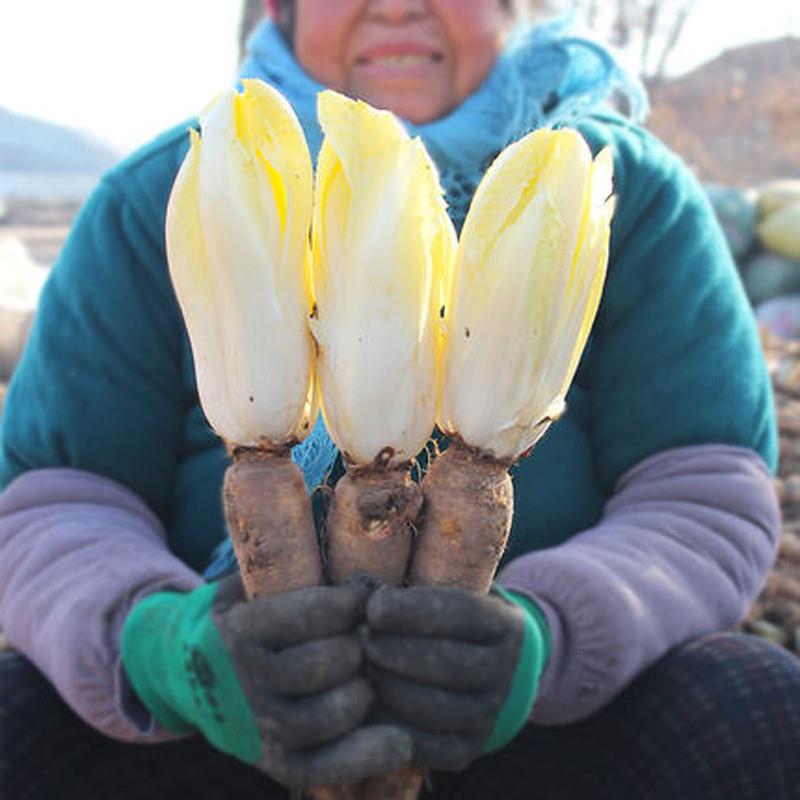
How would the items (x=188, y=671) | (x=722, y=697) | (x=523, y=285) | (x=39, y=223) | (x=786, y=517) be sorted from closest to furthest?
(x=523, y=285) < (x=188, y=671) < (x=722, y=697) < (x=786, y=517) < (x=39, y=223)

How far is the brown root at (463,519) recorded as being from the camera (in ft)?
2.68

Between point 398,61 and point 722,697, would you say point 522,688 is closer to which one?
point 722,697

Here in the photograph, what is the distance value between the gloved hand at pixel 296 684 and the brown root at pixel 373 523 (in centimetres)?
2

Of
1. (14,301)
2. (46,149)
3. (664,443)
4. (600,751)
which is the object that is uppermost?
(664,443)

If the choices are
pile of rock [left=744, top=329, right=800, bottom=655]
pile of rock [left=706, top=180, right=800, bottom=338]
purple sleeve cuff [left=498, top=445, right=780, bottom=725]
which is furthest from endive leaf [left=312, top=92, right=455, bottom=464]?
pile of rock [left=706, top=180, right=800, bottom=338]

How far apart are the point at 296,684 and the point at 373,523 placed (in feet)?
0.44

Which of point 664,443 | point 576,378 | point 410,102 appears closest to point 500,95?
point 410,102

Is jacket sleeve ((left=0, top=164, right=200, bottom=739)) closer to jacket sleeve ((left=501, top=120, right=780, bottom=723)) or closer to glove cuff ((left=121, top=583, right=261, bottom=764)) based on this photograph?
glove cuff ((left=121, top=583, right=261, bottom=764))

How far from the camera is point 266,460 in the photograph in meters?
0.82

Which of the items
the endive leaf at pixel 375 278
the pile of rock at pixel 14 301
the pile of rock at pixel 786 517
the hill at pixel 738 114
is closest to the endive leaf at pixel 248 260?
the endive leaf at pixel 375 278

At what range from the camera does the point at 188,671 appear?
87 cm

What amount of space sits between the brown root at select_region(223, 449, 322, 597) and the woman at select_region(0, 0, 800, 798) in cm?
3

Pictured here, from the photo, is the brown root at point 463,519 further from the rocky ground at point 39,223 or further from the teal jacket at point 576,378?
the rocky ground at point 39,223

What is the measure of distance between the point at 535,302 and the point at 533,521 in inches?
18.5
